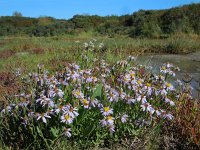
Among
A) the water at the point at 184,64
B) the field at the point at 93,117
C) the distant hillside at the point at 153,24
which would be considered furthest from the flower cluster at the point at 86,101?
the distant hillside at the point at 153,24

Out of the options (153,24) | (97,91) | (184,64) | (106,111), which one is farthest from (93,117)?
(153,24)

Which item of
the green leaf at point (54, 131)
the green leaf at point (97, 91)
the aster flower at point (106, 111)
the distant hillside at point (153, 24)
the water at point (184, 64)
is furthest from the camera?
the distant hillside at point (153, 24)

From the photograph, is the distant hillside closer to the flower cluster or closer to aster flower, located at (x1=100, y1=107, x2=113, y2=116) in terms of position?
the flower cluster

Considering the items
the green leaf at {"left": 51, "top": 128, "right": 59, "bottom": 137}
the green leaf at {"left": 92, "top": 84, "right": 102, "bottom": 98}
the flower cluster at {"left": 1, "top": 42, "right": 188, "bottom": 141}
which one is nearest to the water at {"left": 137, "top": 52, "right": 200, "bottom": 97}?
the flower cluster at {"left": 1, "top": 42, "right": 188, "bottom": 141}

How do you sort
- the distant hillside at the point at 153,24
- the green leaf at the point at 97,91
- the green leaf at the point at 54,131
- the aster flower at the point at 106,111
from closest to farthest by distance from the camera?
1. the aster flower at the point at 106,111
2. the green leaf at the point at 54,131
3. the green leaf at the point at 97,91
4. the distant hillside at the point at 153,24

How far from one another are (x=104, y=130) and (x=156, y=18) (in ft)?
77.3

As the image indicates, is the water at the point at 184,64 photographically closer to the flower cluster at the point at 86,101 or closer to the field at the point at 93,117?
the field at the point at 93,117

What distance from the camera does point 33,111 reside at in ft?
10.9

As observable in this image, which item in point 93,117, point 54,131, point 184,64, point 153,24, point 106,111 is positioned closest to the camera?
point 106,111

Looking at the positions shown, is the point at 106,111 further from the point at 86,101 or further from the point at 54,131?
the point at 54,131

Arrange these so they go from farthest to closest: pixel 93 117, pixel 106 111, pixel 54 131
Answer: pixel 93 117 → pixel 54 131 → pixel 106 111

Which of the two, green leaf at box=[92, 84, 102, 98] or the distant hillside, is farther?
the distant hillside

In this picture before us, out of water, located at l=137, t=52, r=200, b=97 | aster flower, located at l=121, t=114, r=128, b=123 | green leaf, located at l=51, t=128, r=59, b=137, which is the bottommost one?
water, located at l=137, t=52, r=200, b=97

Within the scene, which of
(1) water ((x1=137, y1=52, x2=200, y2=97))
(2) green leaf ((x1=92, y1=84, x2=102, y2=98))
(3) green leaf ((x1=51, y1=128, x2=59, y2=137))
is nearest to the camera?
(3) green leaf ((x1=51, y1=128, x2=59, y2=137))
